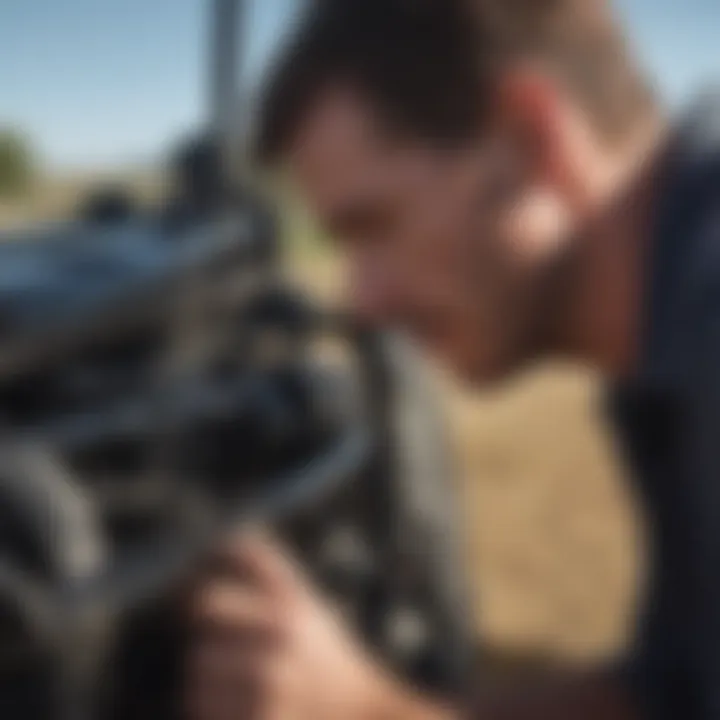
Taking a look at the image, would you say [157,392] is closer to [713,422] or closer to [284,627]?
[284,627]

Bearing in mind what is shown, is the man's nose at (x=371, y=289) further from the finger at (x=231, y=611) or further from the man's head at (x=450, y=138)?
the finger at (x=231, y=611)

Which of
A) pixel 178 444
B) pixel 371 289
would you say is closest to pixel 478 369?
pixel 371 289

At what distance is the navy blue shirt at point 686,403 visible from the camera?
0.72 m

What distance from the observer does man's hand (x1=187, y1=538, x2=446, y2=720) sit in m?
0.90

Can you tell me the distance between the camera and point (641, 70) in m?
0.99

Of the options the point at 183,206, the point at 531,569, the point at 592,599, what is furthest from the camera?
the point at 531,569

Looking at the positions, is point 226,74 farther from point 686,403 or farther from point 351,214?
point 686,403

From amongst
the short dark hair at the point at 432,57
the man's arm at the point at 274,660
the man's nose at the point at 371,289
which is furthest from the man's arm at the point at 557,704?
the short dark hair at the point at 432,57

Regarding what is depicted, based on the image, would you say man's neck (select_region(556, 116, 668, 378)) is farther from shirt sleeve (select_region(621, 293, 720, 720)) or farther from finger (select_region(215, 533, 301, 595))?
finger (select_region(215, 533, 301, 595))

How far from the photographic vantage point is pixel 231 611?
0.92 metres

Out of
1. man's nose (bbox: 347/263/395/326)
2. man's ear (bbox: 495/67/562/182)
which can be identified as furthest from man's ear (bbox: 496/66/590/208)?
man's nose (bbox: 347/263/395/326)

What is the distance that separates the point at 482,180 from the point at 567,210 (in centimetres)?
5

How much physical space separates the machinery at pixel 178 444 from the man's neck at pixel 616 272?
21 cm

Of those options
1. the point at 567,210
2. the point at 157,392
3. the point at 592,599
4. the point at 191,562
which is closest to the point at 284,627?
the point at 191,562
